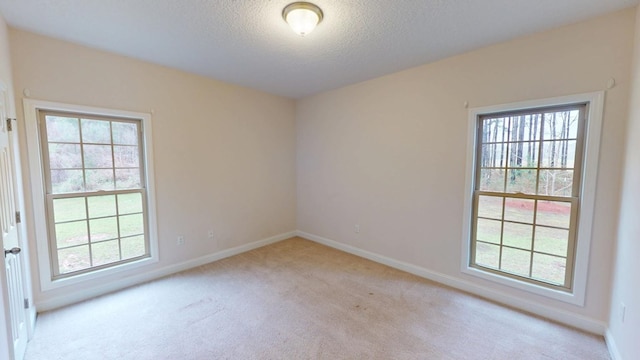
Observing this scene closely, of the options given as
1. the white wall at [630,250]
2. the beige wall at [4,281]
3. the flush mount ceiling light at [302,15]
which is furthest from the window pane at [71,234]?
the white wall at [630,250]

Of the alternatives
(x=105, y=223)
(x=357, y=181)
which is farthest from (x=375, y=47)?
(x=105, y=223)

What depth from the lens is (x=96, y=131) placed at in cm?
273

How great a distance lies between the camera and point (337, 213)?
4.16 metres

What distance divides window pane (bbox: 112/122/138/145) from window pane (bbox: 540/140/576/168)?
14.3ft

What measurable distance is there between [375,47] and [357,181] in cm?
187

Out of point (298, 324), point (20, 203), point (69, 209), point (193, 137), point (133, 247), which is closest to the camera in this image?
point (20, 203)

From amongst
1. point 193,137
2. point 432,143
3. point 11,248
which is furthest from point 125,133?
point 432,143

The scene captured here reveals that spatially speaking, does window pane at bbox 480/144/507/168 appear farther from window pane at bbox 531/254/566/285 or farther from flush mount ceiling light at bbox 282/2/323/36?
flush mount ceiling light at bbox 282/2/323/36

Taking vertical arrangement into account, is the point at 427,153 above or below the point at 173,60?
below

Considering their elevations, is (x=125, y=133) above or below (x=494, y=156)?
above

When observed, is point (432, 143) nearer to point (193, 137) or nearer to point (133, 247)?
point (193, 137)

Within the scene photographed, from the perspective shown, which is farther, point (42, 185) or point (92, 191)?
point (92, 191)

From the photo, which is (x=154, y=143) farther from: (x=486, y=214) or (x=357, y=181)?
(x=486, y=214)

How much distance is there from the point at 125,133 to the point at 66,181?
73 cm
